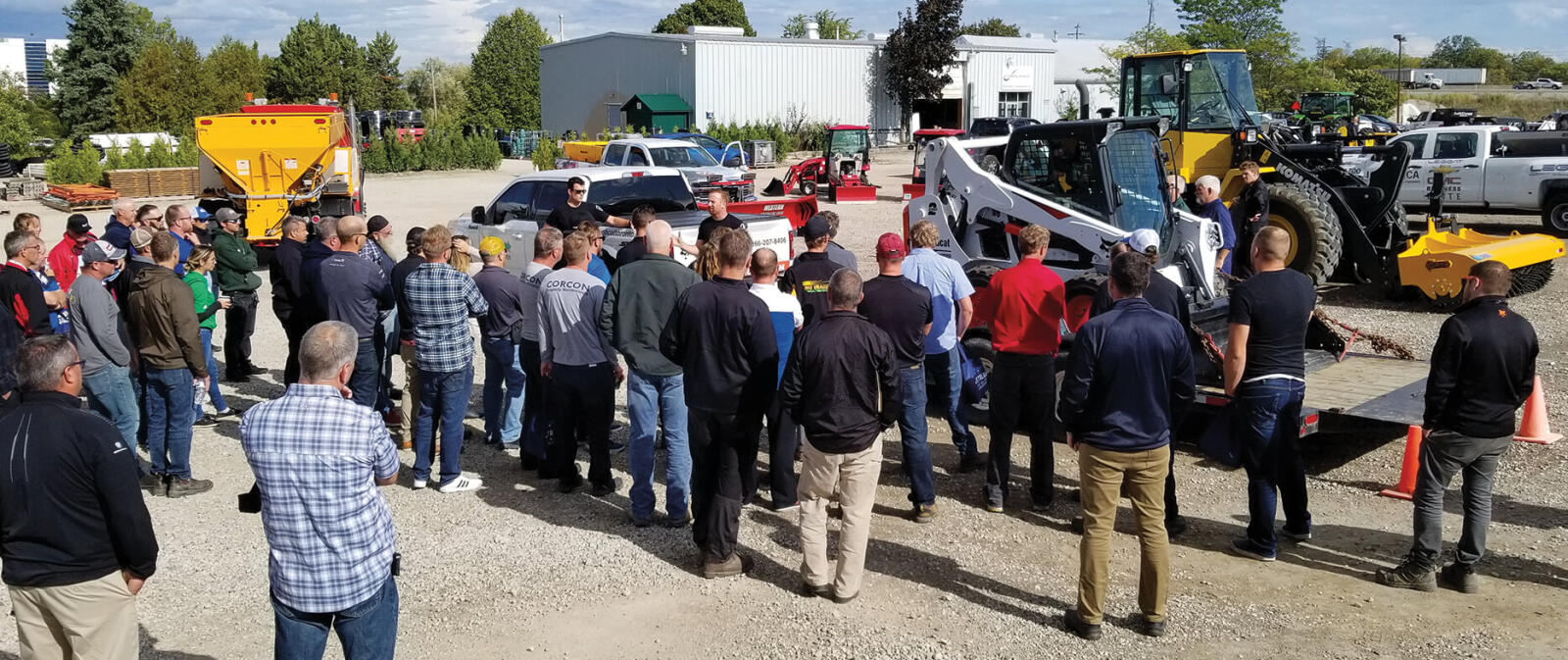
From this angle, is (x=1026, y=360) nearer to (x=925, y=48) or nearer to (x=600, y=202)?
(x=600, y=202)

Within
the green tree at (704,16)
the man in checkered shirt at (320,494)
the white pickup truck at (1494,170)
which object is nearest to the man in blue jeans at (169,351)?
the man in checkered shirt at (320,494)

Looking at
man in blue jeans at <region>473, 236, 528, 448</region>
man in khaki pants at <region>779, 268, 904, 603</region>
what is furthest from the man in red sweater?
man in blue jeans at <region>473, 236, 528, 448</region>

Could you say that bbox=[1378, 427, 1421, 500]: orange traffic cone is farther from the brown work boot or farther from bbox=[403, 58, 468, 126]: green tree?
bbox=[403, 58, 468, 126]: green tree

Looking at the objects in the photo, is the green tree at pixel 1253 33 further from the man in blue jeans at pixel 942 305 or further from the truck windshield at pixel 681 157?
the man in blue jeans at pixel 942 305

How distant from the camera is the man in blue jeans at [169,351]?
22.1ft

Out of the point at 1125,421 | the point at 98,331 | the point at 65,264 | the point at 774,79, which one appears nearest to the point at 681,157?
the point at 65,264

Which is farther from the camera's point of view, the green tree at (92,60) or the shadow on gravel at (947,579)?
the green tree at (92,60)

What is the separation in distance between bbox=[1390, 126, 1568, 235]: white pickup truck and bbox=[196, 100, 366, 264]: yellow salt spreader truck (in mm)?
17251

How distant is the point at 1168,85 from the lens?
50.9 feet

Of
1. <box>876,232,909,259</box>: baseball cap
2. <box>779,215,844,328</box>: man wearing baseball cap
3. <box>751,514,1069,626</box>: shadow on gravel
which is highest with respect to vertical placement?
<box>876,232,909,259</box>: baseball cap

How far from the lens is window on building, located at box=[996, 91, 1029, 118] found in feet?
179

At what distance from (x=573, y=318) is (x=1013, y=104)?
168 feet

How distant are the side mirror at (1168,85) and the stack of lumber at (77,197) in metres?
24.0

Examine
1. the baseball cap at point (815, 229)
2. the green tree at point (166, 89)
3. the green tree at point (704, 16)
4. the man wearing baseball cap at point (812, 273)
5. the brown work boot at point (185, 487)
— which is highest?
the green tree at point (704, 16)
